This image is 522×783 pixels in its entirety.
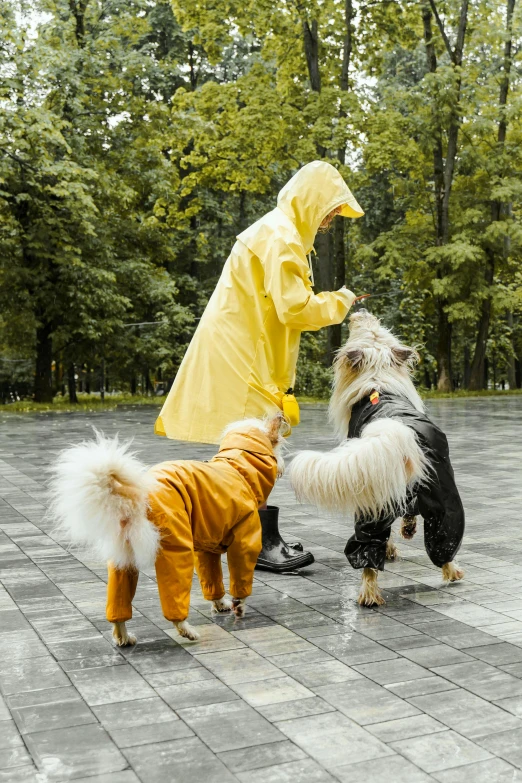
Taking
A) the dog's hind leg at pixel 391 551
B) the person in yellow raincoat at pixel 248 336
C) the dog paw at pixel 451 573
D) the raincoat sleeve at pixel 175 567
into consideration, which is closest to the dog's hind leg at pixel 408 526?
the dog's hind leg at pixel 391 551

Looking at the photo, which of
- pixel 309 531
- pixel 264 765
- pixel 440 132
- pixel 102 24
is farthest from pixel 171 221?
pixel 264 765

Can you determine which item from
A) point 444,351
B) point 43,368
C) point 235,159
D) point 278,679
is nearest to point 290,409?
point 278,679

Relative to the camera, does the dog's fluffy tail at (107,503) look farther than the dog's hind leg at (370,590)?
No

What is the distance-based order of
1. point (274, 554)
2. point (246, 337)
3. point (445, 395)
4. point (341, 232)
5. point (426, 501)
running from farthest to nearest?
point (445, 395) → point (341, 232) → point (274, 554) → point (246, 337) → point (426, 501)

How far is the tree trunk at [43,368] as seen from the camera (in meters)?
22.5

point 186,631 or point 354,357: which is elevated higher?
point 354,357

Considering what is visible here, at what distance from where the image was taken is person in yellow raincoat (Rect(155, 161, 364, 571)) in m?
5.05

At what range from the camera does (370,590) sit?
4.59 m

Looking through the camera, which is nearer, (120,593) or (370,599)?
(120,593)

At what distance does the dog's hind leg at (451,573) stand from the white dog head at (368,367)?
86cm

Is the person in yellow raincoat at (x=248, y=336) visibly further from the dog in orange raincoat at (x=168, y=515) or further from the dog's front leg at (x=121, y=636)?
the dog's front leg at (x=121, y=636)

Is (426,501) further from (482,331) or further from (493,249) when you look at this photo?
(482,331)

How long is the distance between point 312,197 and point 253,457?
1.55m

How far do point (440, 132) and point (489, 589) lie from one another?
69.8ft
